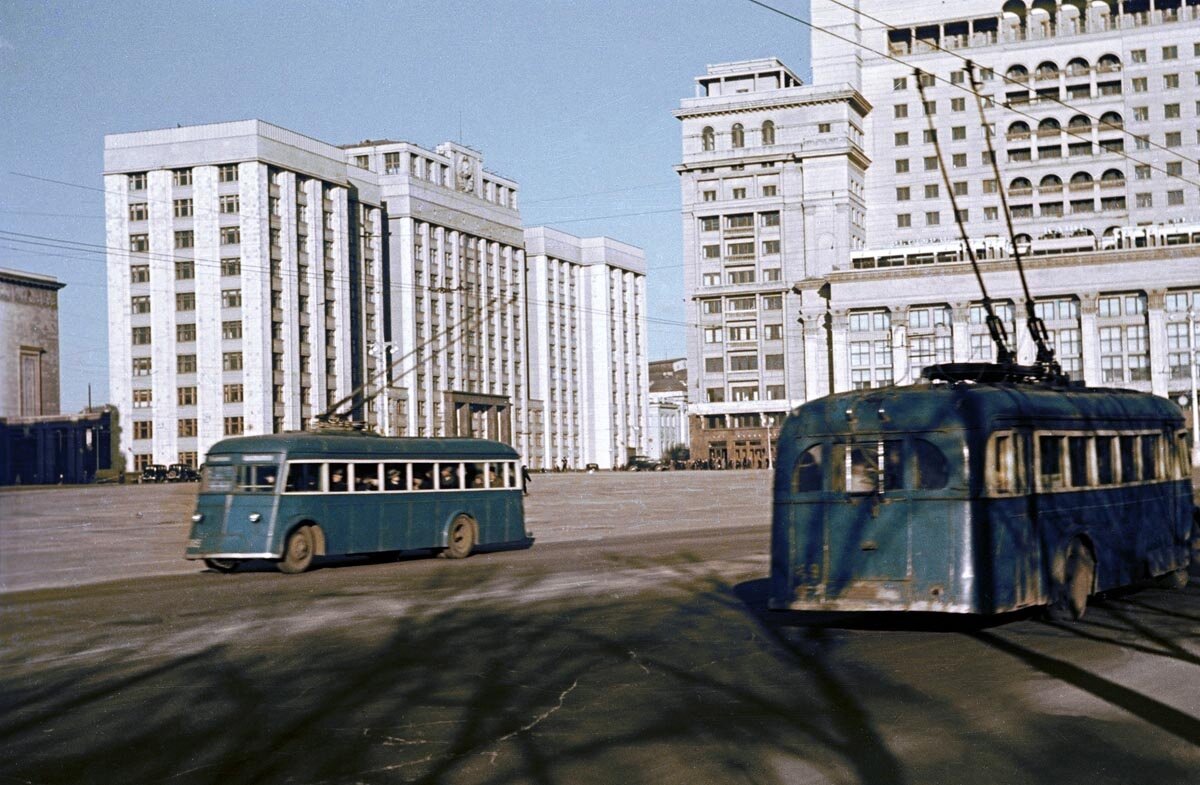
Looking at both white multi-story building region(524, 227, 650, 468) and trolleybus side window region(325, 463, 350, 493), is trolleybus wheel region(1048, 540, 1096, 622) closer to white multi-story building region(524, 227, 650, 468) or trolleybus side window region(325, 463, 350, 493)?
trolleybus side window region(325, 463, 350, 493)

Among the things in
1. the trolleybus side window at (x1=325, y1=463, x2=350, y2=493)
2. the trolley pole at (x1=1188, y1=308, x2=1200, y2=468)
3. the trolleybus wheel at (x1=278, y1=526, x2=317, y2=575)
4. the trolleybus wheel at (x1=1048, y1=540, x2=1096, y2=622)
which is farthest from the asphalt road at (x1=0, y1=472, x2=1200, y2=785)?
the trolley pole at (x1=1188, y1=308, x2=1200, y2=468)

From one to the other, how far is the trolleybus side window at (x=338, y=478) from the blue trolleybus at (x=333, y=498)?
0.02 metres

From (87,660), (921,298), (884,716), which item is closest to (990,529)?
(884,716)

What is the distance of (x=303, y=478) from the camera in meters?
24.6

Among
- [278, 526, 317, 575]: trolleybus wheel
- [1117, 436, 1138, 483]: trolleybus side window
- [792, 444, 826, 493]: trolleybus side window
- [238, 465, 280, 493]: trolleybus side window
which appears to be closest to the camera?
[792, 444, 826, 493]: trolleybus side window

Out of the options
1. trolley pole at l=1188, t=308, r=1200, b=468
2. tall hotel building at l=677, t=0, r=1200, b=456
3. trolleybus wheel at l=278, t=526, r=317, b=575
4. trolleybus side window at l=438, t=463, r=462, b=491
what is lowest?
trolleybus wheel at l=278, t=526, r=317, b=575

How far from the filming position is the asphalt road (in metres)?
8.41

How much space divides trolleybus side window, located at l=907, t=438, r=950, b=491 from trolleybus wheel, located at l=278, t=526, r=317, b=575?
1364cm

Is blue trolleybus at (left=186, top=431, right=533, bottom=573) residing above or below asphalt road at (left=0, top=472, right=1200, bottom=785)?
above

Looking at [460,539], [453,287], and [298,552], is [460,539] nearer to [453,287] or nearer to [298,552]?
[298,552]

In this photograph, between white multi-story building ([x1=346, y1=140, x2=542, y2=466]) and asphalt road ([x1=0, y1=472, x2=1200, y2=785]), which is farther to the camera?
white multi-story building ([x1=346, y1=140, x2=542, y2=466])

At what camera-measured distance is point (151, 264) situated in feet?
344

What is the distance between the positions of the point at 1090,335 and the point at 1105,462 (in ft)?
334

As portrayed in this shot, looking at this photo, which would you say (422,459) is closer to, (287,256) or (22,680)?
(22,680)
